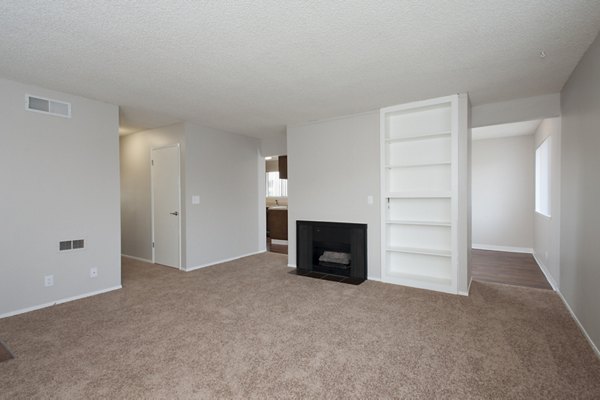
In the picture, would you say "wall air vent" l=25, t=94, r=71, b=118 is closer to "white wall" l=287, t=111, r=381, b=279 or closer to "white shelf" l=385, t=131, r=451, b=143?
"white wall" l=287, t=111, r=381, b=279

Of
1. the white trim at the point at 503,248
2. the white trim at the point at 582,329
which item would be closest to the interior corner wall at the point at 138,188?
the white trim at the point at 582,329

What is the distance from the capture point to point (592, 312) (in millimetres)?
2449

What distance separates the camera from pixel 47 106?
338 centimetres

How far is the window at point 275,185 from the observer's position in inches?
369

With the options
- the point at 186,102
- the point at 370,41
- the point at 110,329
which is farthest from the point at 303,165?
the point at 110,329

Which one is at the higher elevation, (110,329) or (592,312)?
(592,312)

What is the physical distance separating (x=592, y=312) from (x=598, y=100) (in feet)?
5.61

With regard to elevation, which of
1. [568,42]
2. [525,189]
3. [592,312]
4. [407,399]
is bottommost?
[407,399]

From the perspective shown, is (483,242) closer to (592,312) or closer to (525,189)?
(525,189)

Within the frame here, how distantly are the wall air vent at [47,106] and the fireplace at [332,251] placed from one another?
136 inches

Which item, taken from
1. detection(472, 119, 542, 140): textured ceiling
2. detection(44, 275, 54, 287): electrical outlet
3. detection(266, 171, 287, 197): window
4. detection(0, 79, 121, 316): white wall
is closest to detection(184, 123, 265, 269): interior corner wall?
detection(0, 79, 121, 316): white wall

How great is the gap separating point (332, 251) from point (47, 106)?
415 cm

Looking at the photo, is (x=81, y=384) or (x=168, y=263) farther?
(x=168, y=263)

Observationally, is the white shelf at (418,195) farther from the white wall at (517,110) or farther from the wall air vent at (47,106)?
the wall air vent at (47,106)
